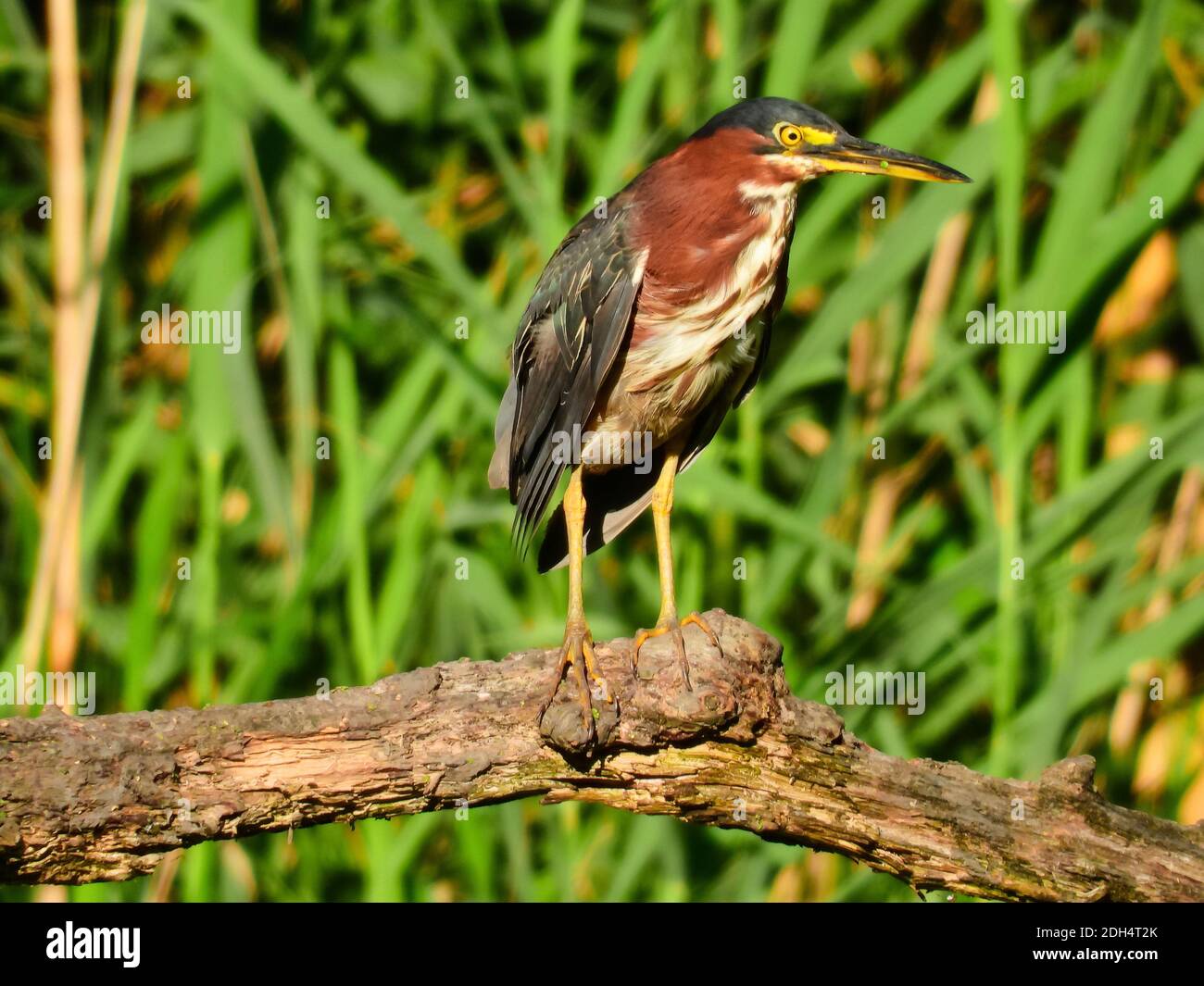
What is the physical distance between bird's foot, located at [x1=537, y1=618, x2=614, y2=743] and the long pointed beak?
1133mm

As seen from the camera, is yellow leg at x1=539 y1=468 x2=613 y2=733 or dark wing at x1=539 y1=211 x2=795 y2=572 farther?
dark wing at x1=539 y1=211 x2=795 y2=572

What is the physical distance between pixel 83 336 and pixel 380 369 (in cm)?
105

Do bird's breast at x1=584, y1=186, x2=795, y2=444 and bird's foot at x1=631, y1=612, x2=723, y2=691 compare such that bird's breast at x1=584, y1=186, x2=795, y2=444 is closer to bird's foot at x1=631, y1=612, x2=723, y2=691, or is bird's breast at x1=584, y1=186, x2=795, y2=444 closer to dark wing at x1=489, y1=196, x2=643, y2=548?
dark wing at x1=489, y1=196, x2=643, y2=548

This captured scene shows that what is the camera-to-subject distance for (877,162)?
288 cm

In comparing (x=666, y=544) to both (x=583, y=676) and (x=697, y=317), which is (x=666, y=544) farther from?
(x=583, y=676)

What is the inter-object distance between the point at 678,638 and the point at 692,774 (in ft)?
0.81

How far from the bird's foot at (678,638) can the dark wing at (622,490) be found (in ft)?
1.51

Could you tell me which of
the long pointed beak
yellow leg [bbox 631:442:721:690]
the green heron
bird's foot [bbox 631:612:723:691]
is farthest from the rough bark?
the long pointed beak

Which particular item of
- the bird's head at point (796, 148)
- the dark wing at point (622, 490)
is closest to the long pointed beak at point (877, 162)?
the bird's head at point (796, 148)

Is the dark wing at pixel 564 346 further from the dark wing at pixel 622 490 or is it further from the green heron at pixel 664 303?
the dark wing at pixel 622 490

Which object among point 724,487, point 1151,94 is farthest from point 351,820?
point 1151,94

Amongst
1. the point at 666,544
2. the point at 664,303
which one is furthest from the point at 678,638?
the point at 664,303

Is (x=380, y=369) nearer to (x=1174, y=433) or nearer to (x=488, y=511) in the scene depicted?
(x=488, y=511)

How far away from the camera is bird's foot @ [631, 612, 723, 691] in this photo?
2.42 m
